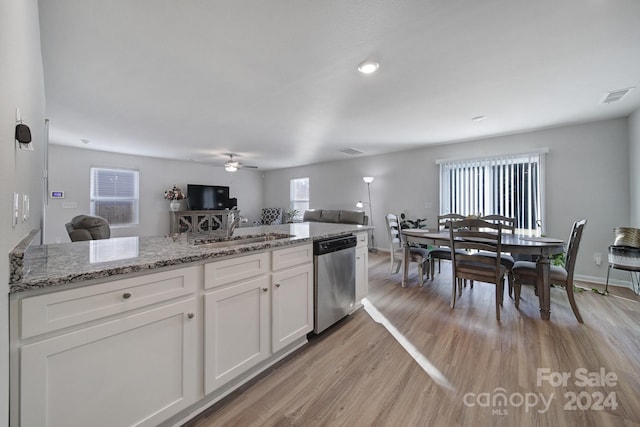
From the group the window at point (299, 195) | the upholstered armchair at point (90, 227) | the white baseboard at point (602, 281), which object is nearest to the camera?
the upholstered armchair at point (90, 227)

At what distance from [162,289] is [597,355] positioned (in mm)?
3088

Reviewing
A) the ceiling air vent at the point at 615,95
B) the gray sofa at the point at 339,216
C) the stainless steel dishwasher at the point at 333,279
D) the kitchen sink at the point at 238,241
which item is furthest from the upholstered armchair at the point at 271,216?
the ceiling air vent at the point at 615,95

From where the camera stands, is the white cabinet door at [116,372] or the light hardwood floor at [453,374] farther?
the light hardwood floor at [453,374]

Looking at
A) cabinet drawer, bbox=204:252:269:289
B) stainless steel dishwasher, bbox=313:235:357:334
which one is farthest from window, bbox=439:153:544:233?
cabinet drawer, bbox=204:252:269:289

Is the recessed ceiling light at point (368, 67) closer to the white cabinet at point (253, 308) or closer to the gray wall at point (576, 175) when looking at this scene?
the white cabinet at point (253, 308)

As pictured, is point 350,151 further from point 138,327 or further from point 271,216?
point 138,327

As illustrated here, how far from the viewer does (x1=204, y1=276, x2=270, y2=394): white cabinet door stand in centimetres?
138

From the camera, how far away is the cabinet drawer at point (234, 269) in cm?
139

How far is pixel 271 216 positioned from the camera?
8.34m

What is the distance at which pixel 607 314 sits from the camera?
2607mm

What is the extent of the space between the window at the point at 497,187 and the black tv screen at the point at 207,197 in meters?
6.04

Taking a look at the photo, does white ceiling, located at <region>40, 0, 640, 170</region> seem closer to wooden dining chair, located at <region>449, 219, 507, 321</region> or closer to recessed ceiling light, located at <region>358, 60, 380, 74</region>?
recessed ceiling light, located at <region>358, 60, 380, 74</region>

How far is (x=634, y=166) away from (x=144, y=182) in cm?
928

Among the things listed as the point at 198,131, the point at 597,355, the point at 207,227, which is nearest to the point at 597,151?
the point at 597,355
